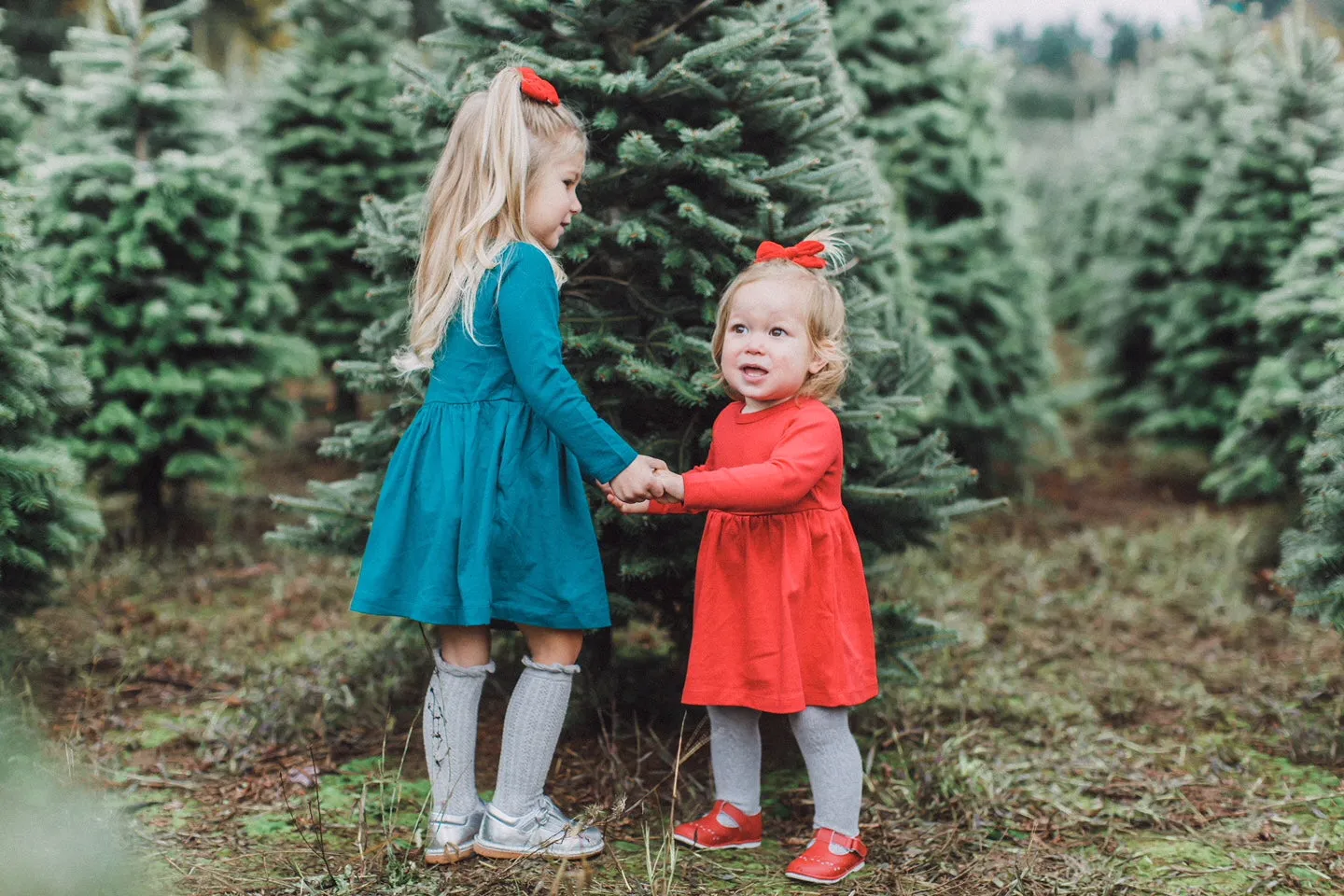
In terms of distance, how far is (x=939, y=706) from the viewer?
13.9 feet

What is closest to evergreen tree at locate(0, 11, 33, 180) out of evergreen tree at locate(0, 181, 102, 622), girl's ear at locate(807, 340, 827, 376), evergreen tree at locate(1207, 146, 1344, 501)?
evergreen tree at locate(0, 181, 102, 622)

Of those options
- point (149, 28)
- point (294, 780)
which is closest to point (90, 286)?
point (149, 28)

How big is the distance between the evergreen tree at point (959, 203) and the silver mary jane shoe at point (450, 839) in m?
4.79

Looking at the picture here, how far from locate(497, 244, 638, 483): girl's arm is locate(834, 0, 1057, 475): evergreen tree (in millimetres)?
4521

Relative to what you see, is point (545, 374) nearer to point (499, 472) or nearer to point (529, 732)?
point (499, 472)

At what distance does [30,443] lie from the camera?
12.6ft

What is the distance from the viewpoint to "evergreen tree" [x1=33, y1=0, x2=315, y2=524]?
5703 millimetres

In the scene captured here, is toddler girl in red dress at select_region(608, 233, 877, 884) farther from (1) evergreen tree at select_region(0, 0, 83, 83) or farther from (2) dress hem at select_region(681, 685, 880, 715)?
(1) evergreen tree at select_region(0, 0, 83, 83)

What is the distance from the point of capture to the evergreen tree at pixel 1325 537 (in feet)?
11.4

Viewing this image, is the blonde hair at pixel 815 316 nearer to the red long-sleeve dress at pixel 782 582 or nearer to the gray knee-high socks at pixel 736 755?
the red long-sleeve dress at pixel 782 582

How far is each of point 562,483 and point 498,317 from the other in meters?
0.47

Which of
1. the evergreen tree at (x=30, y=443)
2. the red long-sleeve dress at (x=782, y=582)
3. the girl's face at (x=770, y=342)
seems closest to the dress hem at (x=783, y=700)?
the red long-sleeve dress at (x=782, y=582)

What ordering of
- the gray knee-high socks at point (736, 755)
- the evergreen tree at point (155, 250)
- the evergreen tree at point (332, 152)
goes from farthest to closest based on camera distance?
the evergreen tree at point (332, 152) < the evergreen tree at point (155, 250) < the gray knee-high socks at point (736, 755)

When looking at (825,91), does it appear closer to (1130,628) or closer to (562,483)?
(562,483)
